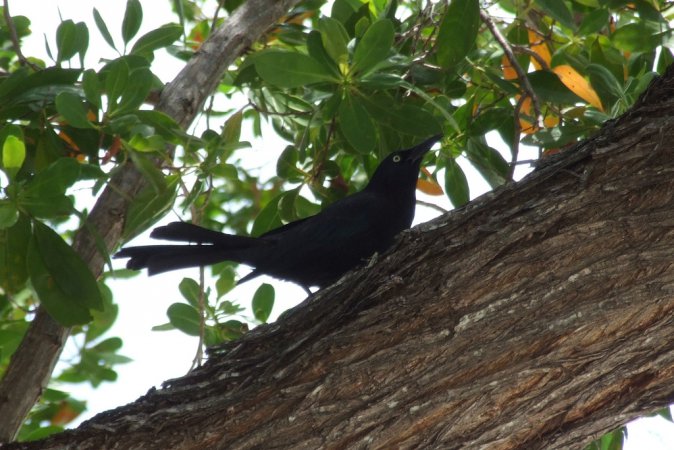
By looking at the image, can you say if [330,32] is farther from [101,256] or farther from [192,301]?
[192,301]

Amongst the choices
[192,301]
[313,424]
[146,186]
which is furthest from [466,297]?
[192,301]

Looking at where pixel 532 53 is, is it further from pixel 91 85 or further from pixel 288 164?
pixel 91 85

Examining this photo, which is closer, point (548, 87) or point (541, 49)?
point (548, 87)

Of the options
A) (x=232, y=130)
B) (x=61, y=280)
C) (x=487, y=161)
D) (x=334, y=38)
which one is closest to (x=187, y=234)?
(x=232, y=130)

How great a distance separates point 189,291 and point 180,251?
8.8 inches

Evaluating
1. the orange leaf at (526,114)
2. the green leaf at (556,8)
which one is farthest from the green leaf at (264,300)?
the green leaf at (556,8)

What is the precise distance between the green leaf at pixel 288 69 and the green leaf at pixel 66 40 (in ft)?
2.47

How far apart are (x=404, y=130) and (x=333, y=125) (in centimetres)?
49

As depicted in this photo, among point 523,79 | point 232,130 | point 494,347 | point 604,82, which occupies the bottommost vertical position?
point 494,347

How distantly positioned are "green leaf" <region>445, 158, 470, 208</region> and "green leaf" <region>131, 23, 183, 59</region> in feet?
4.28

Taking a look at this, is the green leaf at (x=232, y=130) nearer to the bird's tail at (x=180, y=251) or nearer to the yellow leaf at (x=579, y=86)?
the bird's tail at (x=180, y=251)

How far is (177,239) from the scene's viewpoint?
388 cm

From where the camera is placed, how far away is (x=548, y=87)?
12.2 feet

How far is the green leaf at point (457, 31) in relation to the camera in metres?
3.40
